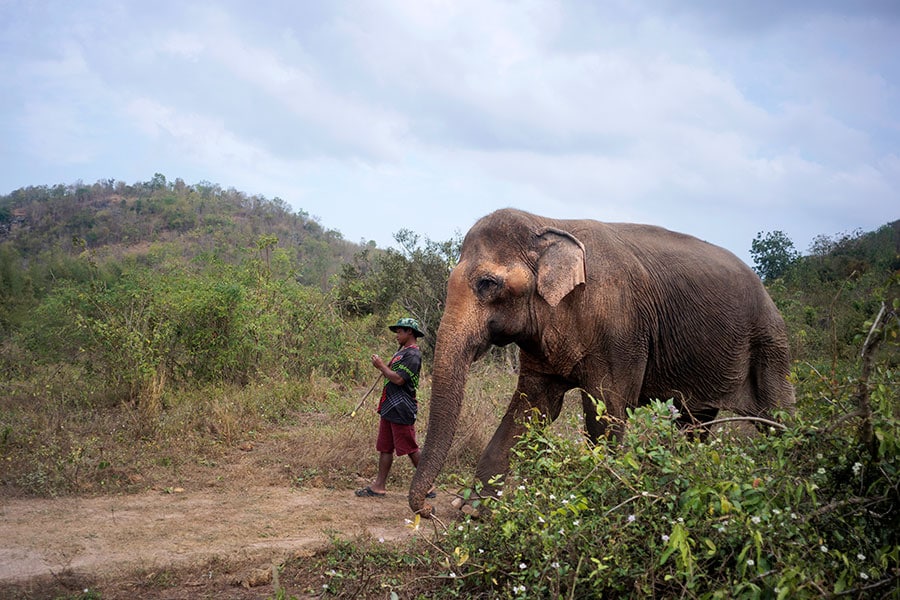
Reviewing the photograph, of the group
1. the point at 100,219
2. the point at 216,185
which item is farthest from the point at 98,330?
the point at 216,185

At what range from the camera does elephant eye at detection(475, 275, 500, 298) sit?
584 centimetres

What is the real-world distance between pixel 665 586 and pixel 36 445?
21.6 ft

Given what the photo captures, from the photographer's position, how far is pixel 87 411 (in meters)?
8.80

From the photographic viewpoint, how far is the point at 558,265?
231 inches

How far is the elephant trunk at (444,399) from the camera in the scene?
5.46 m

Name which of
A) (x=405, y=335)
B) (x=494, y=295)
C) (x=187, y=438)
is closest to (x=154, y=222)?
(x=187, y=438)

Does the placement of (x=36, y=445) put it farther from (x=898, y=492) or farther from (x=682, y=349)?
(x=898, y=492)

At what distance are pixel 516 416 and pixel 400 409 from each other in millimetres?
1397

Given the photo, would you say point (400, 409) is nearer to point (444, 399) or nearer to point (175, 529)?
point (444, 399)

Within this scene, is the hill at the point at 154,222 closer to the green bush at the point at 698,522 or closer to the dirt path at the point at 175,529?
the dirt path at the point at 175,529

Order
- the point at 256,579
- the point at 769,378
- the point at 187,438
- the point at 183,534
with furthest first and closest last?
the point at 187,438 < the point at 769,378 < the point at 183,534 < the point at 256,579

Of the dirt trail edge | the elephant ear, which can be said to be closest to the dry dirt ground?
the dirt trail edge

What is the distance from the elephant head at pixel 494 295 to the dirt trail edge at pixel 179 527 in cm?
118

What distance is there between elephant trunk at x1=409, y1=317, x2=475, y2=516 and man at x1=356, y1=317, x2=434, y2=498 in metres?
Result: 1.29
